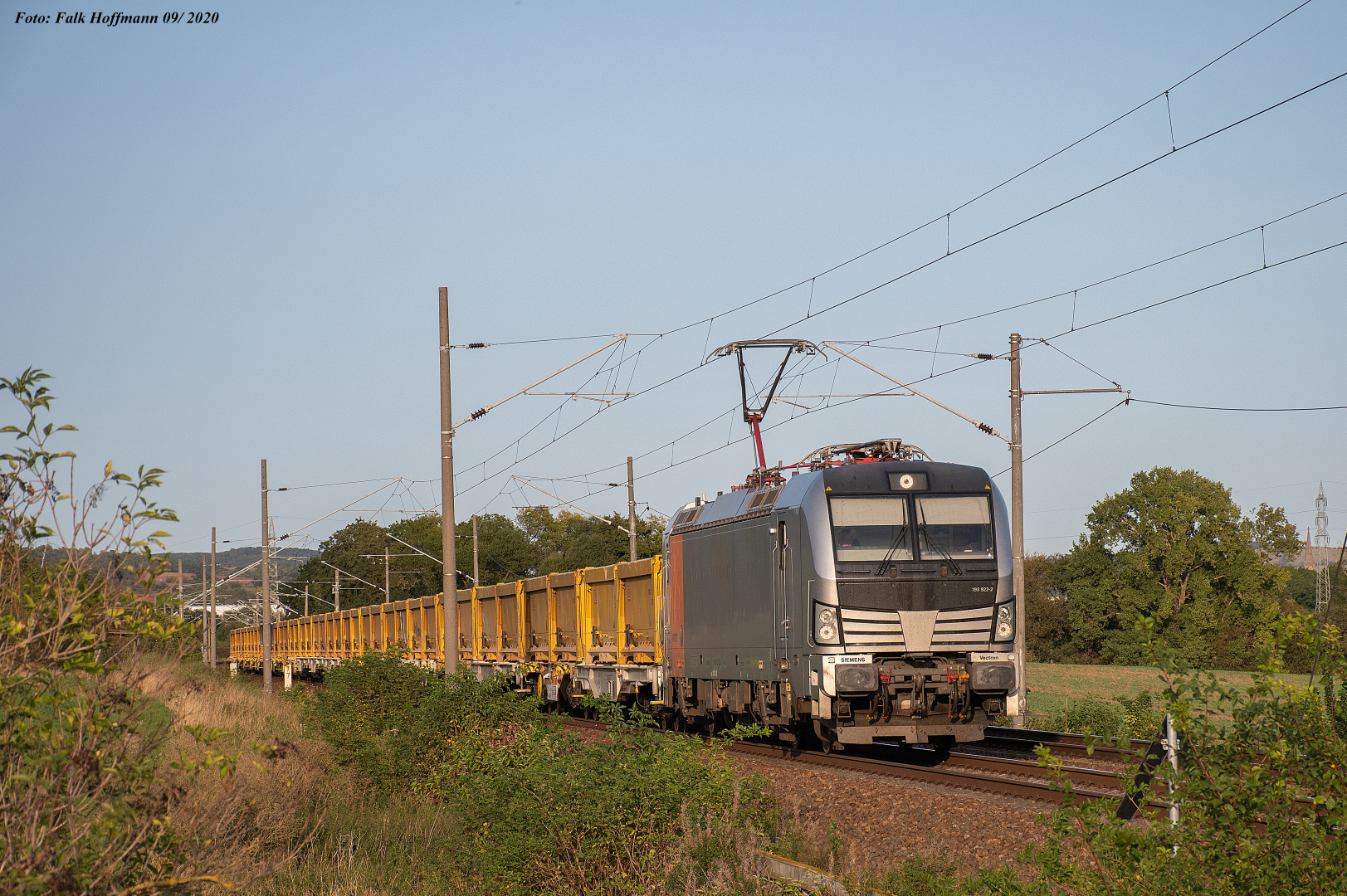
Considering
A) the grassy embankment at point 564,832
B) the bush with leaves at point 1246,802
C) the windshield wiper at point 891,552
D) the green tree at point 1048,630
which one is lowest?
the green tree at point 1048,630

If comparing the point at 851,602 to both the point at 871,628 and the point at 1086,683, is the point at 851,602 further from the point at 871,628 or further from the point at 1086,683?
the point at 1086,683

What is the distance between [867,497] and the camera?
1509 centimetres

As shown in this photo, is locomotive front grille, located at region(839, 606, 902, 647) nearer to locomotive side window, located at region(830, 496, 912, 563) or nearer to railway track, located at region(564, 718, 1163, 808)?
locomotive side window, located at region(830, 496, 912, 563)

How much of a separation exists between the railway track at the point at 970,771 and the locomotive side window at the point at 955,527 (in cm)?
255

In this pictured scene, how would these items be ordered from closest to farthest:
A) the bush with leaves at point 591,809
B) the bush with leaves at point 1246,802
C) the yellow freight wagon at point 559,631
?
the bush with leaves at point 1246,802 → the bush with leaves at point 591,809 → the yellow freight wagon at point 559,631

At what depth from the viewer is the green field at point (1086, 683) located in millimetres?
33250

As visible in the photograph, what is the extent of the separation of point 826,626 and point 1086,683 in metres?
33.1

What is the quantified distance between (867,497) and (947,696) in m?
2.56

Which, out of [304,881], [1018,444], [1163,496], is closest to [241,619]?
[1163,496]

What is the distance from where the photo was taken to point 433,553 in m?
112

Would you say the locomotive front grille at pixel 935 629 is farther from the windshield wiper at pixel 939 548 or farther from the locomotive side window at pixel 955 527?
the locomotive side window at pixel 955 527

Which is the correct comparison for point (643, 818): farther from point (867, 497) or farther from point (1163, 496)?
point (1163, 496)

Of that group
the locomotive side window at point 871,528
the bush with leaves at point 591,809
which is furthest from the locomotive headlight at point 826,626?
the bush with leaves at point 591,809

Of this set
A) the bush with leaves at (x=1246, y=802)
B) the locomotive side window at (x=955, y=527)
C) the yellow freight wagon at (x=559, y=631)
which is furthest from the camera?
the yellow freight wagon at (x=559, y=631)
